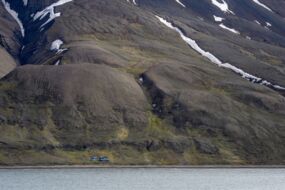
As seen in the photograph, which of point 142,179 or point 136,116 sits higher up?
point 142,179

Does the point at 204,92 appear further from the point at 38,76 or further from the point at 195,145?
the point at 38,76

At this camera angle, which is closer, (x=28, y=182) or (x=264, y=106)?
(x=28, y=182)

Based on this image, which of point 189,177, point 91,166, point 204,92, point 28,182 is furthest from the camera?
point 204,92

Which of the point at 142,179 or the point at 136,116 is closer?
the point at 142,179

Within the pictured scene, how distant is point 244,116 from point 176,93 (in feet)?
55.1

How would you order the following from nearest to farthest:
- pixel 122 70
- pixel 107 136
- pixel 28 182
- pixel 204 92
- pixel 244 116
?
pixel 28 182 < pixel 107 136 < pixel 244 116 < pixel 204 92 < pixel 122 70

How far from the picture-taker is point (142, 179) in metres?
102

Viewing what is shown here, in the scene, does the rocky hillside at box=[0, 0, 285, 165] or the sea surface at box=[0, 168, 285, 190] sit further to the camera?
the rocky hillside at box=[0, 0, 285, 165]

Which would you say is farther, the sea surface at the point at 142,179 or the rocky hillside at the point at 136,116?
the rocky hillside at the point at 136,116

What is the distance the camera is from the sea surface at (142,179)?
89125 millimetres

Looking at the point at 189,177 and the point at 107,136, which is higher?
the point at 189,177

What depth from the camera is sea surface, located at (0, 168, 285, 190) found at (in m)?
89.1

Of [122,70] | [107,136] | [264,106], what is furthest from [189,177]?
[122,70]

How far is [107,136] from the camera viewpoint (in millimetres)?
141125
